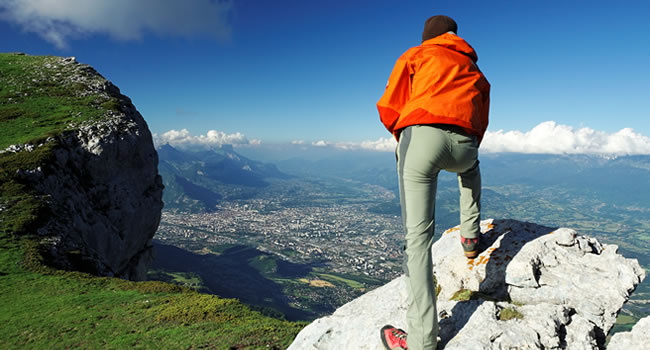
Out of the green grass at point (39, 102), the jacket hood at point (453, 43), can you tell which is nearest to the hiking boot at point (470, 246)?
the jacket hood at point (453, 43)

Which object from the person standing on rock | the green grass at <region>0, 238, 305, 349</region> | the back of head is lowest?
the green grass at <region>0, 238, 305, 349</region>

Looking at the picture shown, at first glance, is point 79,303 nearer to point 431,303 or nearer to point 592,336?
point 431,303

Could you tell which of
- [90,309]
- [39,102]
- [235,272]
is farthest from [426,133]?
[235,272]

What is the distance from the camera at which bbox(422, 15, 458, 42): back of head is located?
5.24 m

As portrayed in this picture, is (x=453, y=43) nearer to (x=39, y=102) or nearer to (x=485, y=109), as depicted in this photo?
(x=485, y=109)

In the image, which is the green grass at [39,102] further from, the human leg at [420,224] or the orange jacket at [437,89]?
the human leg at [420,224]

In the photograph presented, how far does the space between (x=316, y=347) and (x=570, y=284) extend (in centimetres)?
538

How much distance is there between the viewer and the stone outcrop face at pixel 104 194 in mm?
19844

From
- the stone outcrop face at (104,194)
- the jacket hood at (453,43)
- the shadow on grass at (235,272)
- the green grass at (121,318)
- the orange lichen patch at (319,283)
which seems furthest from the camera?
the orange lichen patch at (319,283)

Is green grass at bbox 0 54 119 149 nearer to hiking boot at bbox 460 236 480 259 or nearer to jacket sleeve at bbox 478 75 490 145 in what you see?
hiking boot at bbox 460 236 480 259

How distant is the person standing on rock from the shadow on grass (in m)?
94.8

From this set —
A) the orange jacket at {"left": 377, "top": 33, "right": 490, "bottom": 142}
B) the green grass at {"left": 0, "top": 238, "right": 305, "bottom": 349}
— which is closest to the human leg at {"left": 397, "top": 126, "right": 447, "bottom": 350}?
the orange jacket at {"left": 377, "top": 33, "right": 490, "bottom": 142}

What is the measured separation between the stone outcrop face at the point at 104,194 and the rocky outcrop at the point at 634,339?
23.7 m

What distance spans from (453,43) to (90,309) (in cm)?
1547
